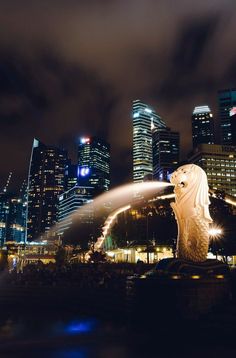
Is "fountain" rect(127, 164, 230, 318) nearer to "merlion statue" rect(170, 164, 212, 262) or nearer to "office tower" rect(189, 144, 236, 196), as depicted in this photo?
"merlion statue" rect(170, 164, 212, 262)

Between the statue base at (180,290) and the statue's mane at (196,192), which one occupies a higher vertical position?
the statue's mane at (196,192)

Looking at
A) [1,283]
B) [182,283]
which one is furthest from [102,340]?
[1,283]

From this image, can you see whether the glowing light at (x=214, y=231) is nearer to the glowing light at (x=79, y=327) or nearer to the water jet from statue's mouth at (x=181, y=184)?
the water jet from statue's mouth at (x=181, y=184)

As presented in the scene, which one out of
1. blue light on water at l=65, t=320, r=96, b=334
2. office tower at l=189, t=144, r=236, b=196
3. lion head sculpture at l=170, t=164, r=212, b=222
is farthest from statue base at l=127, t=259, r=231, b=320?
office tower at l=189, t=144, r=236, b=196

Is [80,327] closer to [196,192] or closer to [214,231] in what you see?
[196,192]

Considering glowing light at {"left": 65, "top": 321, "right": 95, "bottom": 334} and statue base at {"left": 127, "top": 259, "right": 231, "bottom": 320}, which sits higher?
statue base at {"left": 127, "top": 259, "right": 231, "bottom": 320}

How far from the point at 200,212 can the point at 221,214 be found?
87.5 ft

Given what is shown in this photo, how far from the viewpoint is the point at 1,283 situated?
27.8 meters

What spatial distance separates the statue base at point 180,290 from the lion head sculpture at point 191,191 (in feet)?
9.18

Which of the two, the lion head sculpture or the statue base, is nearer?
the statue base

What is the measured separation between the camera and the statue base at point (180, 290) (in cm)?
1538

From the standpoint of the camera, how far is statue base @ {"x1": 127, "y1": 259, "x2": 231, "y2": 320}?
1538 cm

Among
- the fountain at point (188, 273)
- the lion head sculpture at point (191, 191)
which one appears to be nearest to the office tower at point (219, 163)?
the lion head sculpture at point (191, 191)

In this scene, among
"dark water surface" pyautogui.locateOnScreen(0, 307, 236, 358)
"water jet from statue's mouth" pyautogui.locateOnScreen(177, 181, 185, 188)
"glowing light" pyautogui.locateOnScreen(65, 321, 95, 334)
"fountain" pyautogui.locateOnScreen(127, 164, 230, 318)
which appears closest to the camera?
"dark water surface" pyautogui.locateOnScreen(0, 307, 236, 358)
